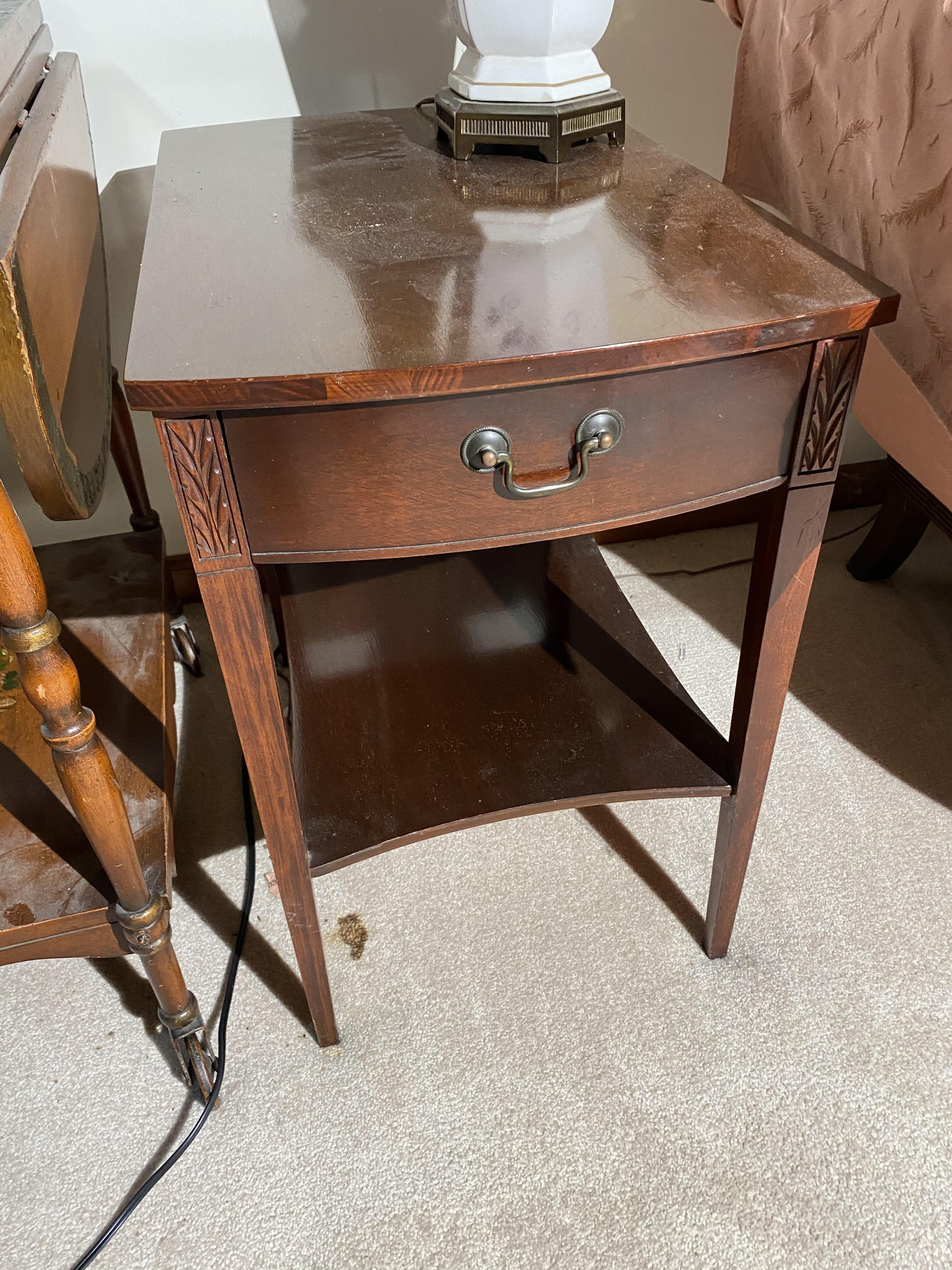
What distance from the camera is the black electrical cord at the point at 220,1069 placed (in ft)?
2.52

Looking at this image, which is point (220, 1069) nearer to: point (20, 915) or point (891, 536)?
point (20, 915)

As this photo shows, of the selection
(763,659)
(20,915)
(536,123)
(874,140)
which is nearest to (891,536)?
(874,140)

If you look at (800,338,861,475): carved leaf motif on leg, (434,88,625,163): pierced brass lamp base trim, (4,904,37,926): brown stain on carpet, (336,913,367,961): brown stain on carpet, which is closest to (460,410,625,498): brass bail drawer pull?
(800,338,861,475): carved leaf motif on leg

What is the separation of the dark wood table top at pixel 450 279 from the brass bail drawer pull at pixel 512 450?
0.04 m

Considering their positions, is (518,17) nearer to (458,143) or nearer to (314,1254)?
(458,143)

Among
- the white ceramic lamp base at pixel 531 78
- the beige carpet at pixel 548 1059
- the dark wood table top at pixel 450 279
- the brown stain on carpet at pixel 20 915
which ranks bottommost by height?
the beige carpet at pixel 548 1059

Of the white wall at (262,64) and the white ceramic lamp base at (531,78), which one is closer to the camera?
the white ceramic lamp base at (531,78)

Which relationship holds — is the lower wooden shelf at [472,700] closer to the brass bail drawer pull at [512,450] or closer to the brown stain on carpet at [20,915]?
the brown stain on carpet at [20,915]

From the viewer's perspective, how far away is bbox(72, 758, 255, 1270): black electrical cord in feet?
2.52

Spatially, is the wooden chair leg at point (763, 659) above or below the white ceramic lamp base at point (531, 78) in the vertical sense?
below

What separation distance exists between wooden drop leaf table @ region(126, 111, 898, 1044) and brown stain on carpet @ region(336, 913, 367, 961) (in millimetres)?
109

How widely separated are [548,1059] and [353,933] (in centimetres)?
25

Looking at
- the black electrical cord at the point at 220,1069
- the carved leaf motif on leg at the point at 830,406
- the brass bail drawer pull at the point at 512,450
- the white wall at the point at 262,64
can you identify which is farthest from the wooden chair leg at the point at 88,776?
the white wall at the point at 262,64

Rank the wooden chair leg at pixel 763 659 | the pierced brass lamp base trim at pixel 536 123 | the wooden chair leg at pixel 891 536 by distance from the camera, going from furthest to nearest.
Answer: the wooden chair leg at pixel 891 536
the pierced brass lamp base trim at pixel 536 123
the wooden chair leg at pixel 763 659
